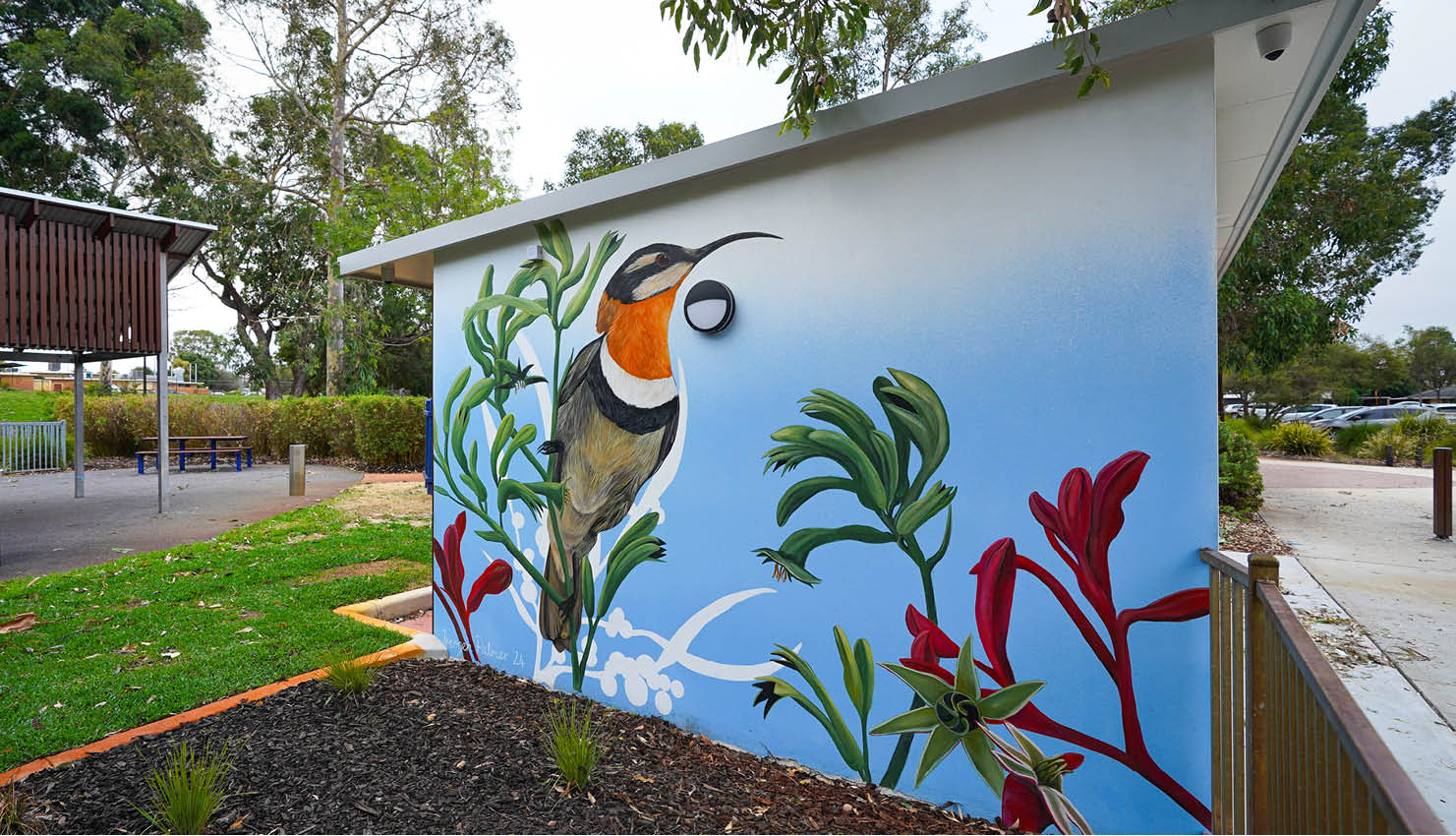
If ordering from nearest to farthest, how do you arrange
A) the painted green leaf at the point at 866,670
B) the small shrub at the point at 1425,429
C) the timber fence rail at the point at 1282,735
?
the timber fence rail at the point at 1282,735 < the painted green leaf at the point at 866,670 < the small shrub at the point at 1425,429

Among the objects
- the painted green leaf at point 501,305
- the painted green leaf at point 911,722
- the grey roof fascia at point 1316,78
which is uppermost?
the grey roof fascia at point 1316,78

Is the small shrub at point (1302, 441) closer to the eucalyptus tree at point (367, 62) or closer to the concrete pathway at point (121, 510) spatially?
the eucalyptus tree at point (367, 62)

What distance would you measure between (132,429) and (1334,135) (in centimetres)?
2685

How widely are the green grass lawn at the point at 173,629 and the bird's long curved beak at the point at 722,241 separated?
9.41 feet

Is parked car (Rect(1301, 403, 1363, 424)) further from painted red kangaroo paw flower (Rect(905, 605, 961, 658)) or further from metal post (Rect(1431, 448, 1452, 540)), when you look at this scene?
painted red kangaroo paw flower (Rect(905, 605, 961, 658))

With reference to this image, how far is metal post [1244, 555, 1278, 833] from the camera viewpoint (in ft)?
5.17

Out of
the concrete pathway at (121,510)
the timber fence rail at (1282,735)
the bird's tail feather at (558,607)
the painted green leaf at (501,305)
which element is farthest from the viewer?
the concrete pathway at (121,510)

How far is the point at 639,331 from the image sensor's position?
3293 mm

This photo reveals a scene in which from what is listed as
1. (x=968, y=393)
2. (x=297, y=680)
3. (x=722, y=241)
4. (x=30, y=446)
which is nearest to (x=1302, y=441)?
(x=968, y=393)

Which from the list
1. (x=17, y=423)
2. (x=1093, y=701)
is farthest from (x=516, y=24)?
(x=1093, y=701)

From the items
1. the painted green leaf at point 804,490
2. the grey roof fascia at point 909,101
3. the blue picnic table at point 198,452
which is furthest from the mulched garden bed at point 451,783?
the blue picnic table at point 198,452

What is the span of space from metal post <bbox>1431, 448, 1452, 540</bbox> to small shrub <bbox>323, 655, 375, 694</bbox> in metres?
9.59

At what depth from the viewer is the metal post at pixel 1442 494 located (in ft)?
22.4

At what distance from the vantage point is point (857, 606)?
262 centimetres
